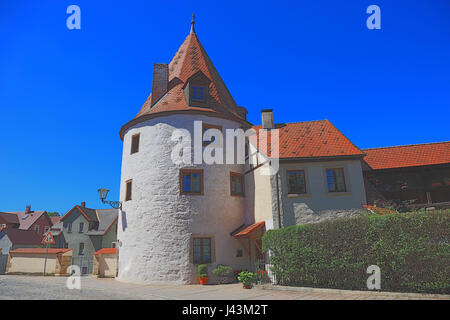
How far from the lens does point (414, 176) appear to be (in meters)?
16.7

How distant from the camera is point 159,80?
19547mm

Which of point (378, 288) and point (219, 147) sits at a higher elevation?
point (219, 147)

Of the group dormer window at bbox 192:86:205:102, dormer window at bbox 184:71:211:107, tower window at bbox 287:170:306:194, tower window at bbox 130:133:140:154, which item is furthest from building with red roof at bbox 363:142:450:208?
tower window at bbox 130:133:140:154

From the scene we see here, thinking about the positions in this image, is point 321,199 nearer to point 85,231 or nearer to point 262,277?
point 262,277

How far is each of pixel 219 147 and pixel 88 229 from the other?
95.0 ft

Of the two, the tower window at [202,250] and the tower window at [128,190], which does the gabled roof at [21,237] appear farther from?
the tower window at [202,250]

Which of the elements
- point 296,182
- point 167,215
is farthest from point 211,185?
point 296,182

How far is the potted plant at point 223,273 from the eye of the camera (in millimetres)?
15164

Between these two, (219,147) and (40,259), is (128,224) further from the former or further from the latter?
(40,259)

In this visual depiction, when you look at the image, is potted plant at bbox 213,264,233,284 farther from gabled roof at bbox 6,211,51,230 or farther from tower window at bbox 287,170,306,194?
gabled roof at bbox 6,211,51,230

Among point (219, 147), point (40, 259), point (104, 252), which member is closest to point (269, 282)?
point (219, 147)

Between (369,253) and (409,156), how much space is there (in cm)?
965

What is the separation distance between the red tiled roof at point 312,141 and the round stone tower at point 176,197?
9.97 feet
